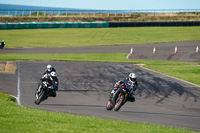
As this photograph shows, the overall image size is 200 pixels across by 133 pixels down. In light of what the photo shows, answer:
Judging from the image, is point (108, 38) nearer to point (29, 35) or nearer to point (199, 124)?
point (29, 35)

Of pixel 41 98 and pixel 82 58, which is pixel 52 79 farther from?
pixel 82 58

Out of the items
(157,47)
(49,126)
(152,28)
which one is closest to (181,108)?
(49,126)

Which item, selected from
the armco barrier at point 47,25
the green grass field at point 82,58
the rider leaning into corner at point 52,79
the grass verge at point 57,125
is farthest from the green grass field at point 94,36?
the grass verge at point 57,125

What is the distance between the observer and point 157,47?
56375 mm

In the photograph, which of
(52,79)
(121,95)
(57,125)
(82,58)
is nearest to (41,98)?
(52,79)

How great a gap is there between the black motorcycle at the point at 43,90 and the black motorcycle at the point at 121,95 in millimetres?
3322

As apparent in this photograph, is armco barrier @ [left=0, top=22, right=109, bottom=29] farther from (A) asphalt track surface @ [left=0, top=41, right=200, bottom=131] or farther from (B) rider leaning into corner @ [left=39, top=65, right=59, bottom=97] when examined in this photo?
(B) rider leaning into corner @ [left=39, top=65, right=59, bottom=97]

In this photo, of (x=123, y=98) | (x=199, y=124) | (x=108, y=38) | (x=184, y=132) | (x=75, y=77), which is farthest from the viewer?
(x=108, y=38)

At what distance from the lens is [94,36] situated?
71.4 m

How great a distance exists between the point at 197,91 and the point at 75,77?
952 centimetres

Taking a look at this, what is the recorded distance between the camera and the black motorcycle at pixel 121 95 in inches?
654

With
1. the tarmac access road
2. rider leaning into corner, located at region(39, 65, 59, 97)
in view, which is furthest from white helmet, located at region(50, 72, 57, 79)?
the tarmac access road

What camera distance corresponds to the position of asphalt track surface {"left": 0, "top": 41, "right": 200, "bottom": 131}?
55.1 feet

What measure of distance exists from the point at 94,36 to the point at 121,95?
55134mm
